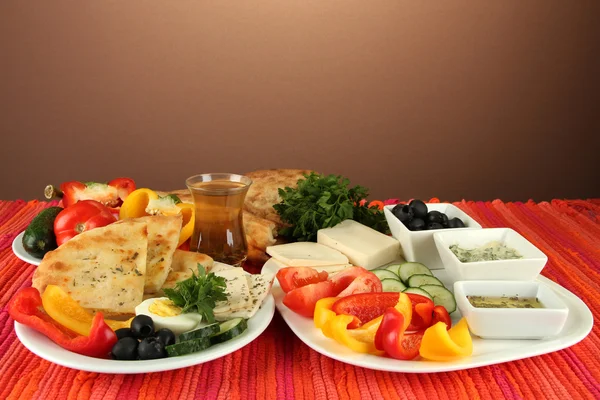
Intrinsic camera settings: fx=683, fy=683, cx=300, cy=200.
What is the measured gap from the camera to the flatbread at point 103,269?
7.44 feet

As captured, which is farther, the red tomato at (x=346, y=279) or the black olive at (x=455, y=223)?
Answer: the black olive at (x=455, y=223)

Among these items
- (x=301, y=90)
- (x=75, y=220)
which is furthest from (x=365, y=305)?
(x=301, y=90)

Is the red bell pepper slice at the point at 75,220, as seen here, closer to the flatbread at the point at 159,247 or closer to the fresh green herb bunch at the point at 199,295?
the flatbread at the point at 159,247

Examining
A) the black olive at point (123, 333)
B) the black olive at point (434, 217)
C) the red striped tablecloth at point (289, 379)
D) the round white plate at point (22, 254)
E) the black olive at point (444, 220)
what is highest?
the black olive at point (434, 217)

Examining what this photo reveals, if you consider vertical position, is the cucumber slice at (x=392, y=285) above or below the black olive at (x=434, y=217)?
below

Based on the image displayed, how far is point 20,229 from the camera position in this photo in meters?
3.54

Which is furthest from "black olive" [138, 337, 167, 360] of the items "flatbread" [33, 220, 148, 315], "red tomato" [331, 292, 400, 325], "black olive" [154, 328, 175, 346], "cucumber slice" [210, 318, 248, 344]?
"red tomato" [331, 292, 400, 325]

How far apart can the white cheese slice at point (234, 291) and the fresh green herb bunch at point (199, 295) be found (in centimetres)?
4

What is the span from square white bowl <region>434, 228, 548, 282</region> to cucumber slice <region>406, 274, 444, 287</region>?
0.32 feet

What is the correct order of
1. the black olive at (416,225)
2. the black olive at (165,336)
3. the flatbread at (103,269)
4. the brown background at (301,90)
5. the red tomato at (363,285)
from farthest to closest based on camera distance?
the brown background at (301,90)
the black olive at (416,225)
the red tomato at (363,285)
the flatbread at (103,269)
the black olive at (165,336)

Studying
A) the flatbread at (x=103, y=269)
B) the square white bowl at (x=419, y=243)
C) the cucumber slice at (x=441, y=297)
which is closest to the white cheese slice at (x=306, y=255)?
the square white bowl at (x=419, y=243)

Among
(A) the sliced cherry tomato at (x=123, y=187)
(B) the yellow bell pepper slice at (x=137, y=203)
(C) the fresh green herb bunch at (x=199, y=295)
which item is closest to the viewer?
(C) the fresh green herb bunch at (x=199, y=295)

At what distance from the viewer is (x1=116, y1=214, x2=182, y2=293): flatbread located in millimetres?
2451

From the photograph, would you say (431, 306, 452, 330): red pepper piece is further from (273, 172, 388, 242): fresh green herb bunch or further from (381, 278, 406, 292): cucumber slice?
(273, 172, 388, 242): fresh green herb bunch
